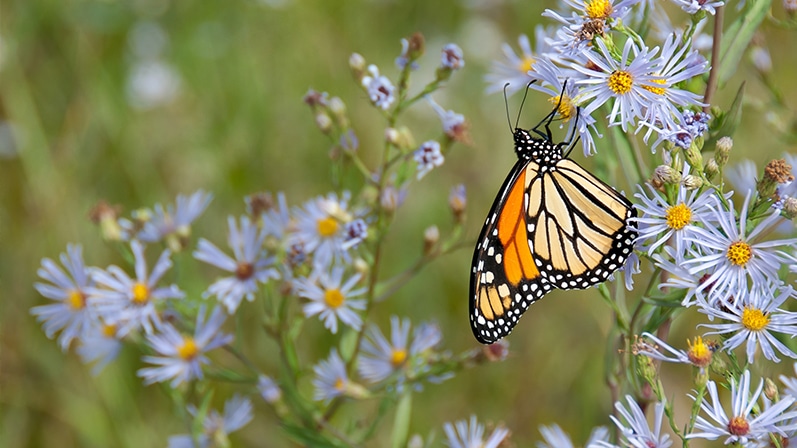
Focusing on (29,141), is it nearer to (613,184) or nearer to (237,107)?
(237,107)

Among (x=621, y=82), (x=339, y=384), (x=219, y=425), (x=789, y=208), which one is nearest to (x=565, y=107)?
(x=621, y=82)

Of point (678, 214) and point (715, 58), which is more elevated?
point (715, 58)

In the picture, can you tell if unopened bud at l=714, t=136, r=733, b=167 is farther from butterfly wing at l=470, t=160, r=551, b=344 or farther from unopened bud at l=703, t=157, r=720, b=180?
butterfly wing at l=470, t=160, r=551, b=344

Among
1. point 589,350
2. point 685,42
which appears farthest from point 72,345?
point 685,42

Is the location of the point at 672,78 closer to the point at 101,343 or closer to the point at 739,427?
the point at 739,427

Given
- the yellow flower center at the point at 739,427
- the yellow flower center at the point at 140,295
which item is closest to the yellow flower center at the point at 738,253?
the yellow flower center at the point at 739,427

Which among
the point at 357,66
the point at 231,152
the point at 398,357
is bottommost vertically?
the point at 398,357
